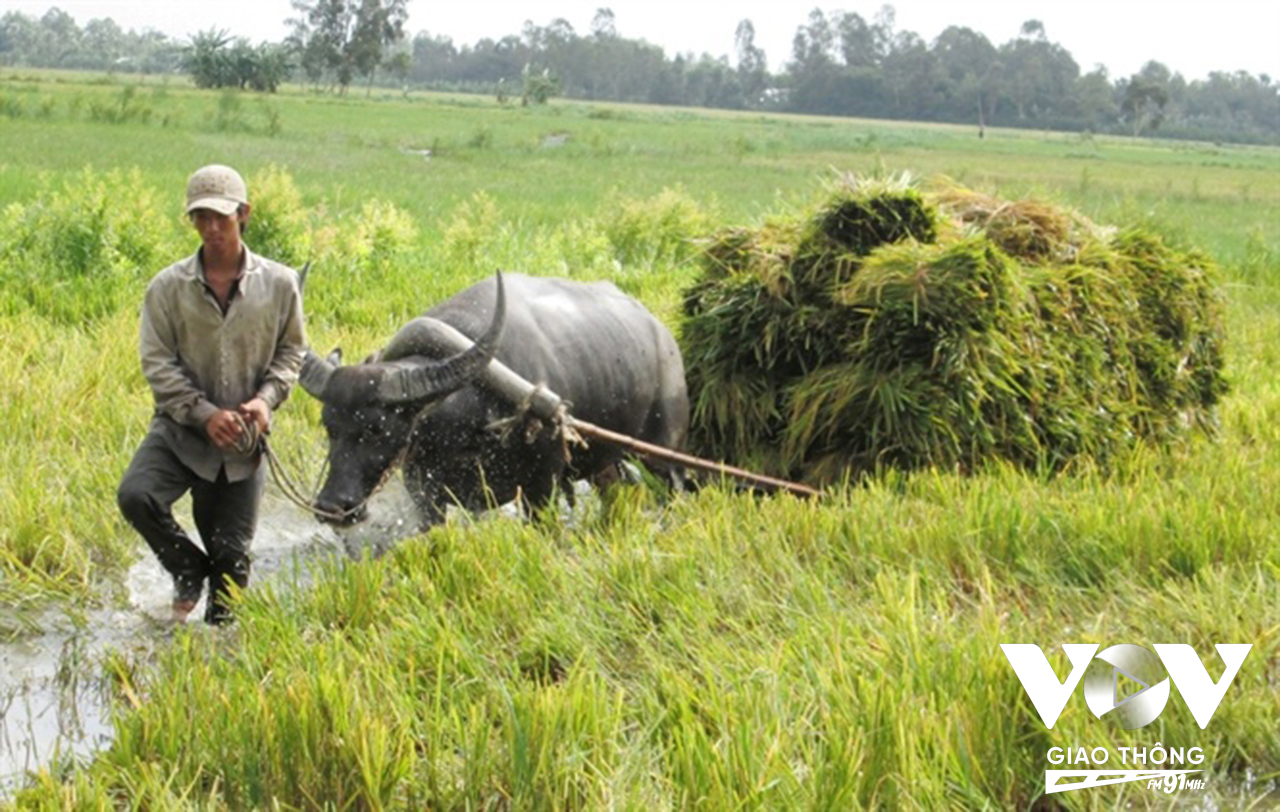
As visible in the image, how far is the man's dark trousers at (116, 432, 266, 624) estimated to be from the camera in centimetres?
386

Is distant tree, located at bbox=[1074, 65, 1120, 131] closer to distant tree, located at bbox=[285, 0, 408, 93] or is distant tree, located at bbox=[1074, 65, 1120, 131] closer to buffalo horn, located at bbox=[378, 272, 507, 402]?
distant tree, located at bbox=[285, 0, 408, 93]

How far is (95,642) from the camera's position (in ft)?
13.4

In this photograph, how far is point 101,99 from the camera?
104 feet

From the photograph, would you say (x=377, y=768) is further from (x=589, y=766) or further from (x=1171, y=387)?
(x=1171, y=387)

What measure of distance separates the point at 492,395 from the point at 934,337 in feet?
A: 5.46

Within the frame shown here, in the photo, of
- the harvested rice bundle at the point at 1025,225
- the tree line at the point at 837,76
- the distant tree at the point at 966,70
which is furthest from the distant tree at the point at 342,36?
the harvested rice bundle at the point at 1025,225

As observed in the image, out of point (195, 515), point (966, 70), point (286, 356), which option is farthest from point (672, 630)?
point (966, 70)

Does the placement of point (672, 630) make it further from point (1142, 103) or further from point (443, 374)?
point (1142, 103)

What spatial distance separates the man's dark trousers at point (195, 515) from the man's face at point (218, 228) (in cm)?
60

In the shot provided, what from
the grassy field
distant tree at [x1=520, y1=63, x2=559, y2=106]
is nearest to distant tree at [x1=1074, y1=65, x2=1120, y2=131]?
distant tree at [x1=520, y1=63, x2=559, y2=106]

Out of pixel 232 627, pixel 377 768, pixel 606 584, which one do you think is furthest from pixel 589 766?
pixel 232 627

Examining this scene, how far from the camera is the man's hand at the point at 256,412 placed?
12.5ft

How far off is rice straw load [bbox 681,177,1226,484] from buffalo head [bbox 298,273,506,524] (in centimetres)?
151

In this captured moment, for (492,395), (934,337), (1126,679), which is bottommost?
(1126,679)
